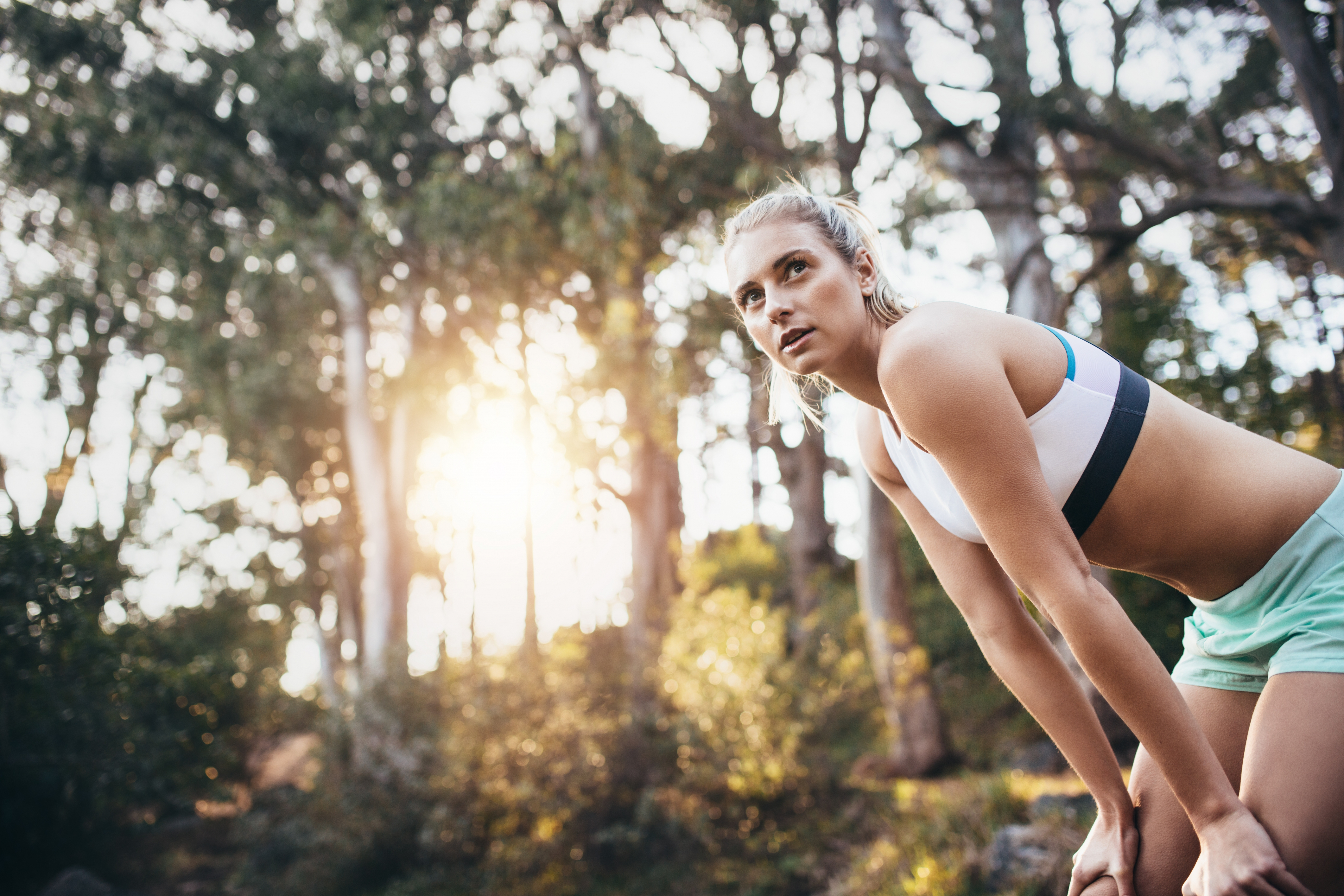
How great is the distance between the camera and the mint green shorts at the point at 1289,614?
119 cm

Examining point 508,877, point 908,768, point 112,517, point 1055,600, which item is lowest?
point 508,877

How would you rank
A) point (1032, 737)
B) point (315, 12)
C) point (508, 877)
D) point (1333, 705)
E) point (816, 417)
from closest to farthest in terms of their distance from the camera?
1. point (1333, 705)
2. point (816, 417)
3. point (508, 877)
4. point (1032, 737)
5. point (315, 12)

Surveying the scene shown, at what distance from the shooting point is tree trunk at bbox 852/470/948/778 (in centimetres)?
804

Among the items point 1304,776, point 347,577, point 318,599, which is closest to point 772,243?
point 1304,776

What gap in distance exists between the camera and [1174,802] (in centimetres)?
134

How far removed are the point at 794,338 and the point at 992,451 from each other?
0.43 m

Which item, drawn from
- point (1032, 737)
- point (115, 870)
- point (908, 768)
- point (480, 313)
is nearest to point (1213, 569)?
point (908, 768)

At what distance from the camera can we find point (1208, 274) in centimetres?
1029

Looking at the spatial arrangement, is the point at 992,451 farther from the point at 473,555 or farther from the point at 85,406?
the point at 473,555

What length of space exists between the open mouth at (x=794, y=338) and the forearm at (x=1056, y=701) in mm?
733

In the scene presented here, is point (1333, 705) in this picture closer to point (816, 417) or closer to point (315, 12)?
point (816, 417)

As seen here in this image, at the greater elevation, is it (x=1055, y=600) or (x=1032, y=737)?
(x=1055, y=600)

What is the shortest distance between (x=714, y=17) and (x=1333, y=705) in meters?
10.4

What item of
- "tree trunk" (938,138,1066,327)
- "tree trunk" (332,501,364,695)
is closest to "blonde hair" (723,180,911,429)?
"tree trunk" (938,138,1066,327)
